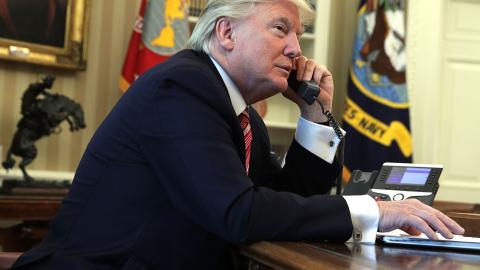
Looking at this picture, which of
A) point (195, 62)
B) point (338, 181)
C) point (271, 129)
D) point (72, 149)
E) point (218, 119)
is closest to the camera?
point (218, 119)

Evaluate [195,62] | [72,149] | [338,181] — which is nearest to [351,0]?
[72,149]

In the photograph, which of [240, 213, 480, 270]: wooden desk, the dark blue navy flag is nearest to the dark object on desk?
the dark blue navy flag

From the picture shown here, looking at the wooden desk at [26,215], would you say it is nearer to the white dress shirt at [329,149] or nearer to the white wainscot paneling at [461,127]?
the white dress shirt at [329,149]

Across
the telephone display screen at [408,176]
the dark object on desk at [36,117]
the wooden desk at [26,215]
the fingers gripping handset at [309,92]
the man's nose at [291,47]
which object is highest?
the man's nose at [291,47]

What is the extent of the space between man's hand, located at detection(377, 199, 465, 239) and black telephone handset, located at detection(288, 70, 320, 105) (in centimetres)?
54

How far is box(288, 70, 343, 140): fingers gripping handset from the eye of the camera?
178cm

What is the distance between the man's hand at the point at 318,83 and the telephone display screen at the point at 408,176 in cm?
25

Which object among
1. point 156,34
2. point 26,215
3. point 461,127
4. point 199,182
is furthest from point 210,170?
point 461,127

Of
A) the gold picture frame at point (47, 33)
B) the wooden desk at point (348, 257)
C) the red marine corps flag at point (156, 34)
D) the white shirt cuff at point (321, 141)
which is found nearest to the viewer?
the wooden desk at point (348, 257)

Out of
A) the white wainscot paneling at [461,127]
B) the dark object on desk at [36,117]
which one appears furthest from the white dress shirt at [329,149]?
the white wainscot paneling at [461,127]

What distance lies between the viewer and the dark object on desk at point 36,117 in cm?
337

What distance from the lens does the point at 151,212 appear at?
1350mm

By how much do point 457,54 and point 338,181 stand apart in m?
3.28

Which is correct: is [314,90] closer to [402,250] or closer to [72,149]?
[402,250]
